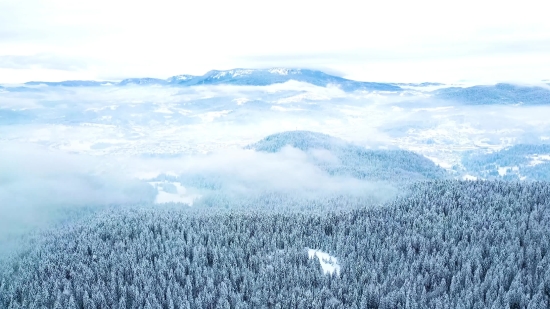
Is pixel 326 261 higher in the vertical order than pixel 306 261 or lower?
lower

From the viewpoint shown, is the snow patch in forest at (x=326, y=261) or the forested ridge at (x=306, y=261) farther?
the snow patch in forest at (x=326, y=261)

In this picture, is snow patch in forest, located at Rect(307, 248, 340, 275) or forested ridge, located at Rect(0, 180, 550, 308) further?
snow patch in forest, located at Rect(307, 248, 340, 275)

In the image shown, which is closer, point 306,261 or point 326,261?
point 306,261

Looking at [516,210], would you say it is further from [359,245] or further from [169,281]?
[169,281]
